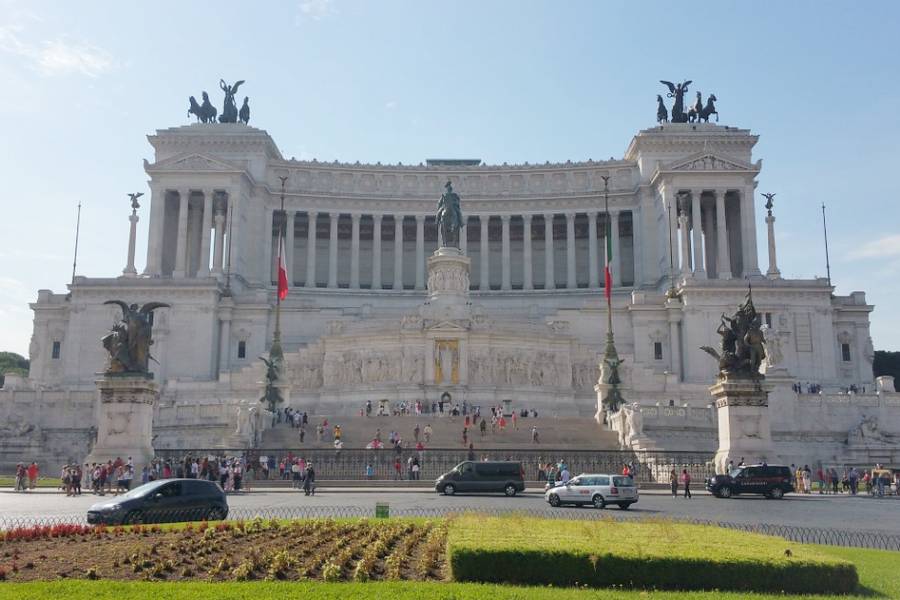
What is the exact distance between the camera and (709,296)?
78.4m

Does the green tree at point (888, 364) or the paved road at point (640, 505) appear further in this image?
the green tree at point (888, 364)

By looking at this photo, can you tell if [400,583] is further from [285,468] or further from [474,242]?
[474,242]

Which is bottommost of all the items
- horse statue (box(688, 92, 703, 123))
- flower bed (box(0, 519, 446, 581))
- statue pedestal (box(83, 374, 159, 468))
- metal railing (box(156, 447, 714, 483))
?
flower bed (box(0, 519, 446, 581))

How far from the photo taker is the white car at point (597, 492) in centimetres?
2997

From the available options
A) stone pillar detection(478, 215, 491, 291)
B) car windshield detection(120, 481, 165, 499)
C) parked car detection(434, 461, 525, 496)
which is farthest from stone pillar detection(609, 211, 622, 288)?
car windshield detection(120, 481, 165, 499)

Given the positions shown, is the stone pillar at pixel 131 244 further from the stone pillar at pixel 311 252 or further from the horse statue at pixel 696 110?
the horse statue at pixel 696 110

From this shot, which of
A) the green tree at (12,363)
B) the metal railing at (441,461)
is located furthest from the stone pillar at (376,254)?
the metal railing at (441,461)

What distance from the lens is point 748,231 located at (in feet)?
302

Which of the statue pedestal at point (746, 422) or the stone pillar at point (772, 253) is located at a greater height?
the stone pillar at point (772, 253)

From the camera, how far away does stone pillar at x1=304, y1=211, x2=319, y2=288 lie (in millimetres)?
99500

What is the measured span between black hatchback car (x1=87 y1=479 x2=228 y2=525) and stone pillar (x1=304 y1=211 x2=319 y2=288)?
2956 inches

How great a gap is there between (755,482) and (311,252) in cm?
7298

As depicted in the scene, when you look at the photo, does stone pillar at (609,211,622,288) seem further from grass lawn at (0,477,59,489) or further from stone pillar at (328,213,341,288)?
grass lawn at (0,477,59,489)

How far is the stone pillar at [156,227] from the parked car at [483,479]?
63710 millimetres
